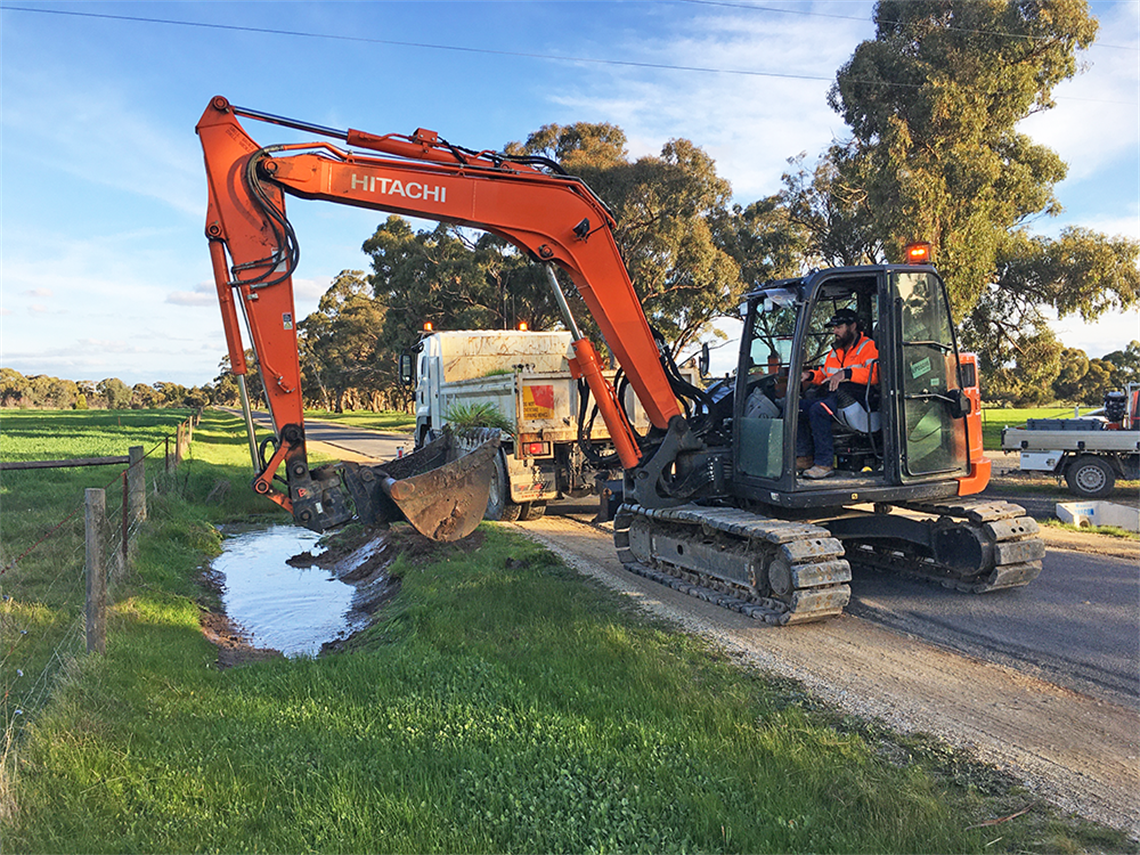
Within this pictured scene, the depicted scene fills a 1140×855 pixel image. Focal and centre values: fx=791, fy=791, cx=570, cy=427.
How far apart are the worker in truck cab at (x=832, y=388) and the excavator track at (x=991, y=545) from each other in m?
0.95

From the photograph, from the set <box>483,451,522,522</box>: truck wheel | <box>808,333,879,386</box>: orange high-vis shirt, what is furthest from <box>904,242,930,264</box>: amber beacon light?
<box>483,451,522,522</box>: truck wheel

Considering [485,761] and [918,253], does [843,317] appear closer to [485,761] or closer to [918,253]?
[918,253]

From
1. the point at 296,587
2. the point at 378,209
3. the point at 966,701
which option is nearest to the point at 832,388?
the point at 966,701

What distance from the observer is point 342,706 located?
15.5 ft

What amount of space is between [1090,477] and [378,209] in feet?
43.1

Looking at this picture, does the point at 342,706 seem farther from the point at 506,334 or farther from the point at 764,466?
the point at 506,334

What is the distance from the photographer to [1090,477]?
45.8 feet

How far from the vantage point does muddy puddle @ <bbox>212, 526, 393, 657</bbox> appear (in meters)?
7.93

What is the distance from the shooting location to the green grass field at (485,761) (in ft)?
10.8

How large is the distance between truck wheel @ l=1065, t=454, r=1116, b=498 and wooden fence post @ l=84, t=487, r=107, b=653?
14.8 metres

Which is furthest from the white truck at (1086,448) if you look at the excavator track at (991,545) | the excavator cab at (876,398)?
the excavator cab at (876,398)

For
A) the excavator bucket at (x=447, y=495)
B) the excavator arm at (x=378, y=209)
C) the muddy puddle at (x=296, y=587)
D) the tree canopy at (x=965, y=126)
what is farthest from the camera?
the tree canopy at (x=965, y=126)

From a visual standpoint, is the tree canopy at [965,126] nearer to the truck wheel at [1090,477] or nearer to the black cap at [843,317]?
the truck wheel at [1090,477]

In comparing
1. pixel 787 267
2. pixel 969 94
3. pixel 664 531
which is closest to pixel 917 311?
pixel 664 531
